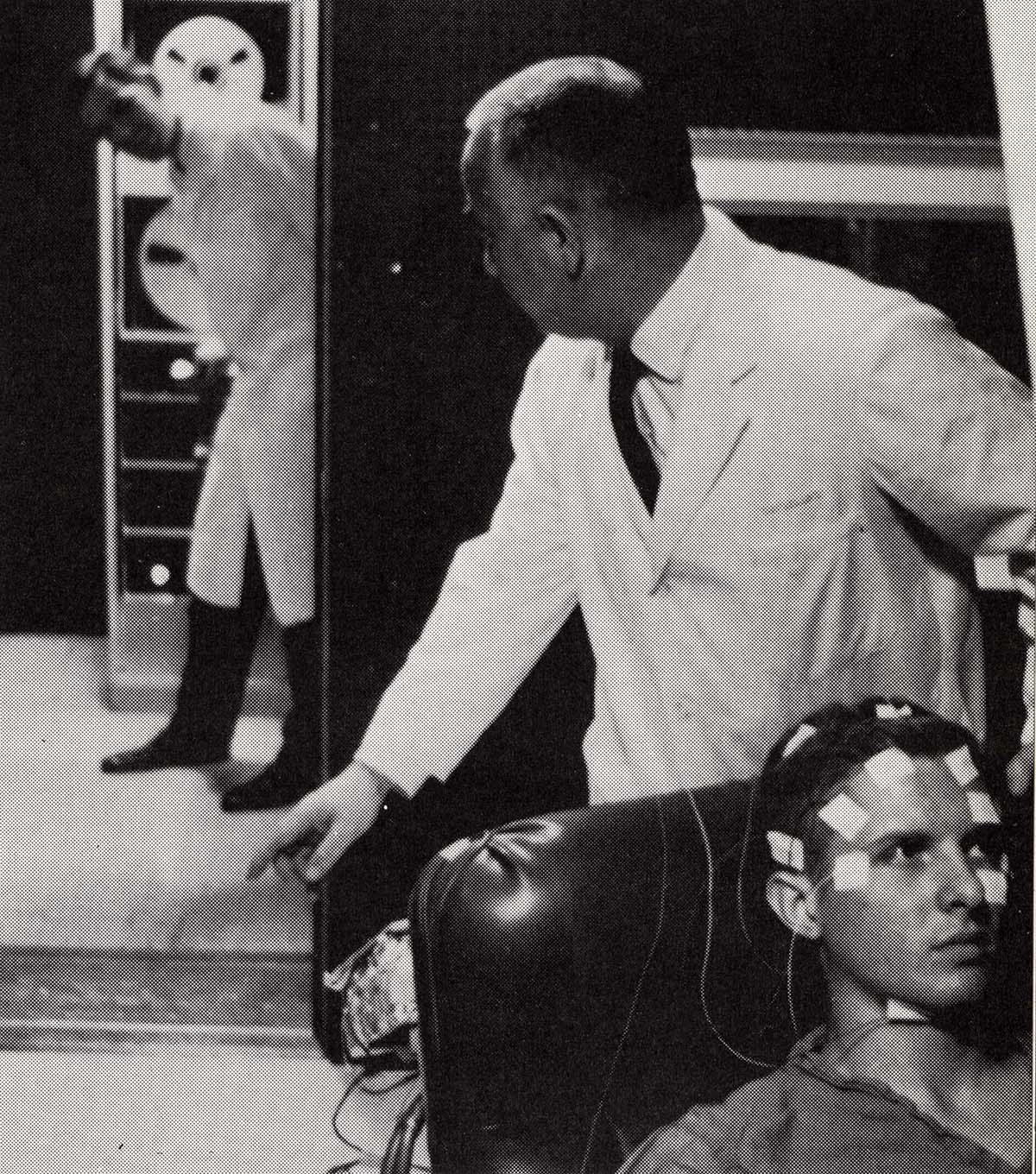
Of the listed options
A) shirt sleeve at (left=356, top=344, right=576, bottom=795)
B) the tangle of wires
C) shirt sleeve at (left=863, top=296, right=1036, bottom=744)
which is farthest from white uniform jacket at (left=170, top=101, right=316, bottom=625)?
shirt sleeve at (left=863, top=296, right=1036, bottom=744)

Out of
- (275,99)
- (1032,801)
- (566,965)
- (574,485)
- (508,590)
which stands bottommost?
(566,965)

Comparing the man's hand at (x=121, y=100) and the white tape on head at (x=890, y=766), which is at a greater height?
the man's hand at (x=121, y=100)

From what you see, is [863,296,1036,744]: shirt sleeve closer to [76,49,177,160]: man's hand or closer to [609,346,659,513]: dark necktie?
[609,346,659,513]: dark necktie

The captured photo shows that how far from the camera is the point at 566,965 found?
55.4 inches

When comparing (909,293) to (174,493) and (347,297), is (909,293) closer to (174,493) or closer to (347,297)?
(347,297)

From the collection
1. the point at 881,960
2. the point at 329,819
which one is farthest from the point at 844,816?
the point at 329,819

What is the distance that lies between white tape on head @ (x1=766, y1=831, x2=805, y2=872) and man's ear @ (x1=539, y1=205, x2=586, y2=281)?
0.62m

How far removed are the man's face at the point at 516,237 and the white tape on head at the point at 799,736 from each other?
0.48 metres

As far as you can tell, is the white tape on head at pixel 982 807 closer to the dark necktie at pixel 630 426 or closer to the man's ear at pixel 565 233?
the dark necktie at pixel 630 426

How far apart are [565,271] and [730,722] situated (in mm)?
498

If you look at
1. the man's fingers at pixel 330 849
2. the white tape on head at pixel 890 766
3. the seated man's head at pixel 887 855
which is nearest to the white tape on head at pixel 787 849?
the seated man's head at pixel 887 855

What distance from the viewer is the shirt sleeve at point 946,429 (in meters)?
1.41

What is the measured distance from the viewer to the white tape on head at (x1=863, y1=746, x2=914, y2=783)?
1418 millimetres

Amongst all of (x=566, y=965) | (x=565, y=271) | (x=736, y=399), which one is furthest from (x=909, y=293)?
(x=566, y=965)
